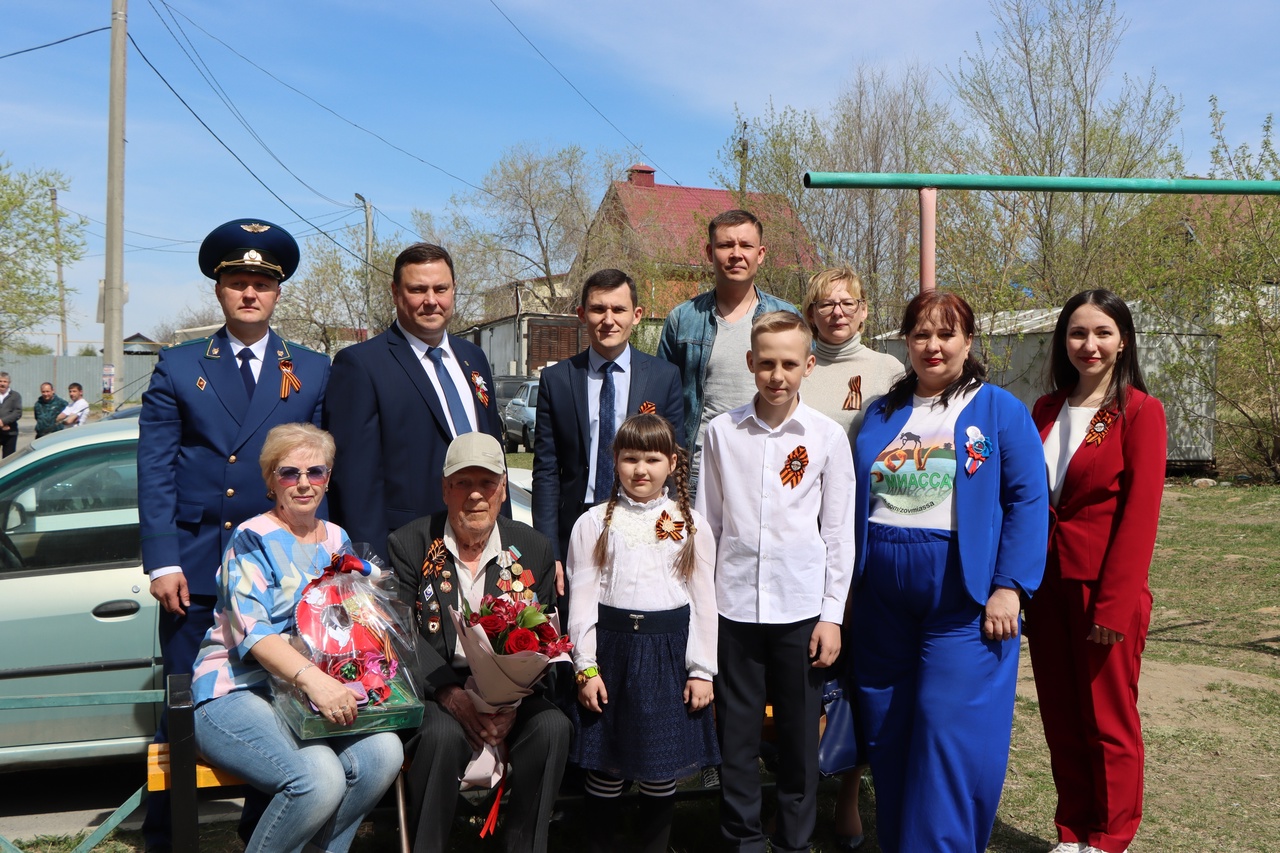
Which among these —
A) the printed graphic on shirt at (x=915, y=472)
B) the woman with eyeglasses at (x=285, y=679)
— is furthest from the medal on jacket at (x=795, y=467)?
the woman with eyeglasses at (x=285, y=679)

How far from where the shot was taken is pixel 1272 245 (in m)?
14.8

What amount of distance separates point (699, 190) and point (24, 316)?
22938mm

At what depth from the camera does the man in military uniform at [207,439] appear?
3.46m

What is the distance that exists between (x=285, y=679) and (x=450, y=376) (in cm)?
131

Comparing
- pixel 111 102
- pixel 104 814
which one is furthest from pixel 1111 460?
pixel 111 102

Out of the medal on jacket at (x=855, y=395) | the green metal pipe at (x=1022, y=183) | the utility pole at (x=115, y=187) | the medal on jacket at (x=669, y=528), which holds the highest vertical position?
the utility pole at (x=115, y=187)

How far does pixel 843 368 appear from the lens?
3.92m

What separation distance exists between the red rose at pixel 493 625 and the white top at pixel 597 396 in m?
0.85

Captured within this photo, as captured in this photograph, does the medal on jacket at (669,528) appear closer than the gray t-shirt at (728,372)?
Yes

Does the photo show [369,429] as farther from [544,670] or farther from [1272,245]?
[1272,245]

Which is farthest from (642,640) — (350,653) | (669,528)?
(350,653)

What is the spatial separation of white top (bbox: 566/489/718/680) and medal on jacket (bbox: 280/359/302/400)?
1215 mm

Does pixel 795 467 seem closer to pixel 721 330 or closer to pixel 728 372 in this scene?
pixel 728 372

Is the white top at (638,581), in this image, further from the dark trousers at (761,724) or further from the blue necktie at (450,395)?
the blue necktie at (450,395)
